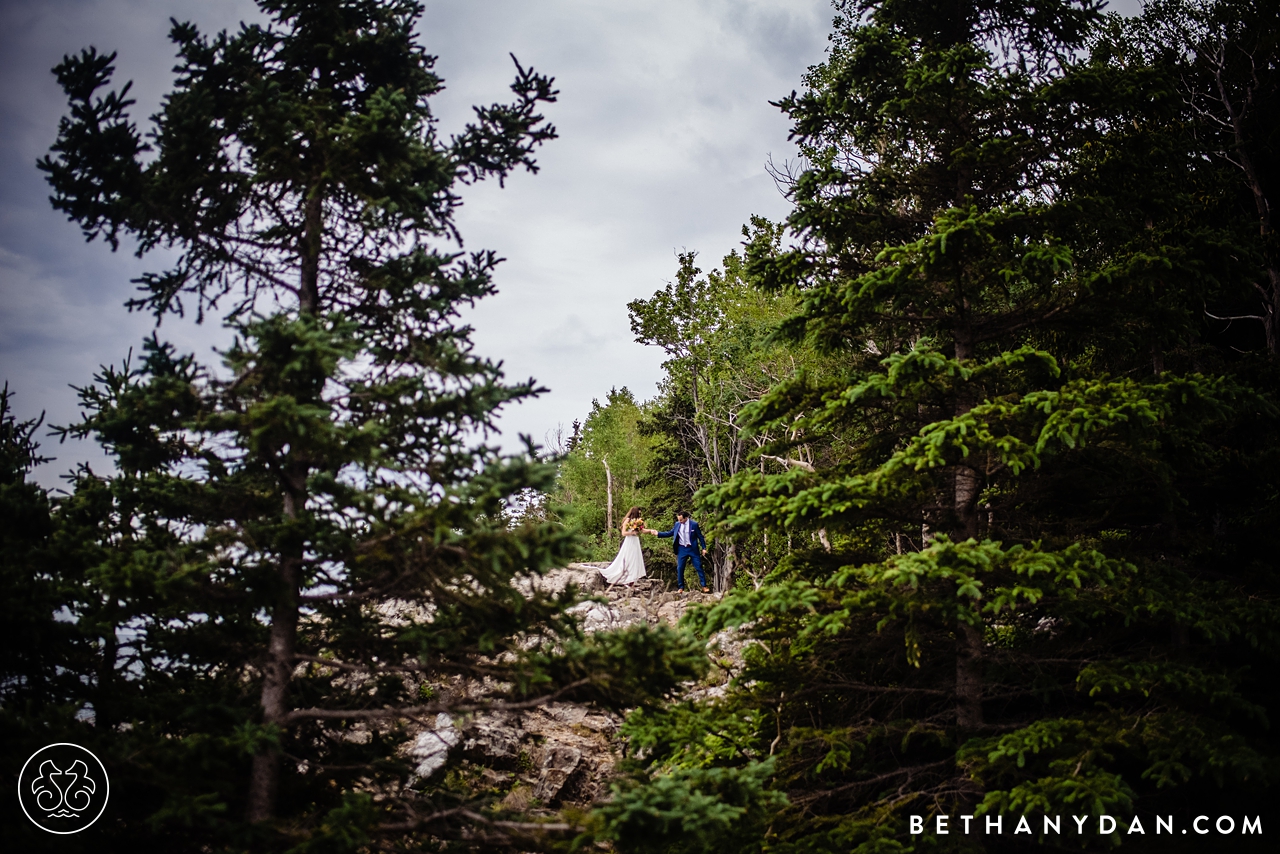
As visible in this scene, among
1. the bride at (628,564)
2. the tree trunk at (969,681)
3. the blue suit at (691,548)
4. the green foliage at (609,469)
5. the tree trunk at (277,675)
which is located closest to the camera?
the tree trunk at (277,675)

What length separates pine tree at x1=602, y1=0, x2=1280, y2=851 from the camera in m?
5.95

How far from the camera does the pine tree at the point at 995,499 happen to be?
19.5 feet

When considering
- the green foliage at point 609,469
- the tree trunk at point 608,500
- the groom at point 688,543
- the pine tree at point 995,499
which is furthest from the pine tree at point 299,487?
the tree trunk at point 608,500

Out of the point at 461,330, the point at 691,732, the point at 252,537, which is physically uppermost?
the point at 461,330

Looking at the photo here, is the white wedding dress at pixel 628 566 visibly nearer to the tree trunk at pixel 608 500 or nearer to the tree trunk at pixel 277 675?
the tree trunk at pixel 608 500

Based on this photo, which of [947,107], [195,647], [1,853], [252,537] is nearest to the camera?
[1,853]

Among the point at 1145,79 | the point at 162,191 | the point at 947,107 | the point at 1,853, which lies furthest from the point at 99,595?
the point at 1145,79

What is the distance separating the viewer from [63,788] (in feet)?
16.8

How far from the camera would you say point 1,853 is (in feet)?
15.0

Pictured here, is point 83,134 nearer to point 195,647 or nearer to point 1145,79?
point 195,647

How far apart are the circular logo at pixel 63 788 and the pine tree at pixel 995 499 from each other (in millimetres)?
3897

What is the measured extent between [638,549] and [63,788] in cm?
1716

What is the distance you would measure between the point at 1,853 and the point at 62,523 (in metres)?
2.41

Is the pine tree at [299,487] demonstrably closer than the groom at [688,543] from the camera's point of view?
Yes
